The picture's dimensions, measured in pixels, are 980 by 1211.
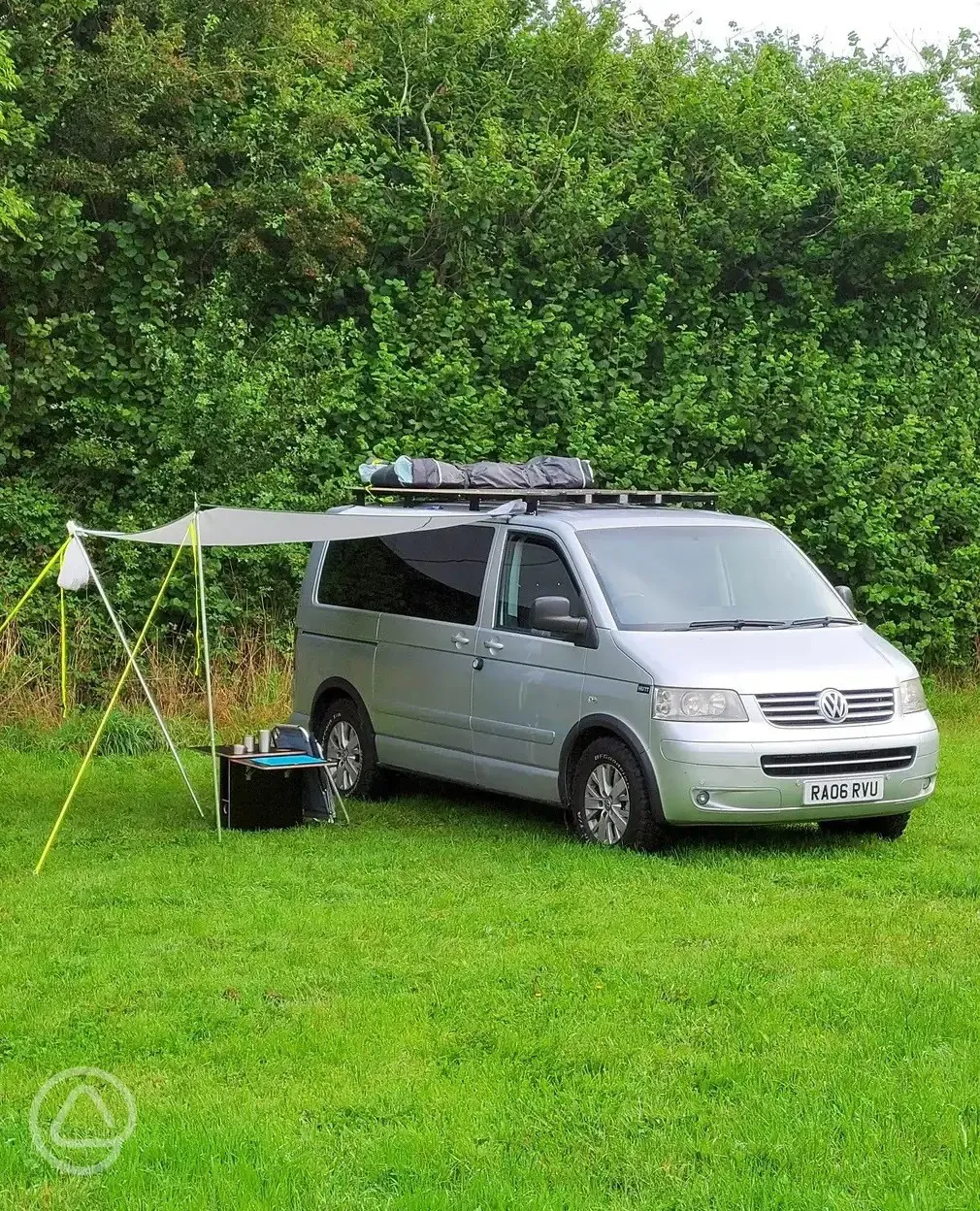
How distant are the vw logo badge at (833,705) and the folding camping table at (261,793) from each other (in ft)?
11.1

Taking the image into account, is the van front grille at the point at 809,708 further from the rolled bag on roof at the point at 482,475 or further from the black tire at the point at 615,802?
the rolled bag on roof at the point at 482,475

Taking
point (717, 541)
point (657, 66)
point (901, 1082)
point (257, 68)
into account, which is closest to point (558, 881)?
point (717, 541)

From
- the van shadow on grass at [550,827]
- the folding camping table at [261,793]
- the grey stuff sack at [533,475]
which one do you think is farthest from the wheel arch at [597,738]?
the grey stuff sack at [533,475]

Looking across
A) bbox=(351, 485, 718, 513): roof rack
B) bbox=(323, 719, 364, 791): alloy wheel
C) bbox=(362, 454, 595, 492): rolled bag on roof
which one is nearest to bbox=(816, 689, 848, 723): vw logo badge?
bbox=(351, 485, 718, 513): roof rack

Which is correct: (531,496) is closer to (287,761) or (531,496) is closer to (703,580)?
(703,580)

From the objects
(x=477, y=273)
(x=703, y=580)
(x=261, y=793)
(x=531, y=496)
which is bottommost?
(x=261, y=793)

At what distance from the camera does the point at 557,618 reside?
10.1 metres

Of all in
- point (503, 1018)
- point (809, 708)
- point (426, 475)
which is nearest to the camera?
point (503, 1018)

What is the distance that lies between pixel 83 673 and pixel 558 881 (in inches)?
339

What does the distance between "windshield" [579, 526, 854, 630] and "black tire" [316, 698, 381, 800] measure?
2477 mm

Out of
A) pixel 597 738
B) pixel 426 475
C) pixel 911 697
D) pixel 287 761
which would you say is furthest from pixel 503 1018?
pixel 426 475

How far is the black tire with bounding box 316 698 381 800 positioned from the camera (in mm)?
11969

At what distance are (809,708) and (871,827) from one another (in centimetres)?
137

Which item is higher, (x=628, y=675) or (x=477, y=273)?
(x=477, y=273)
